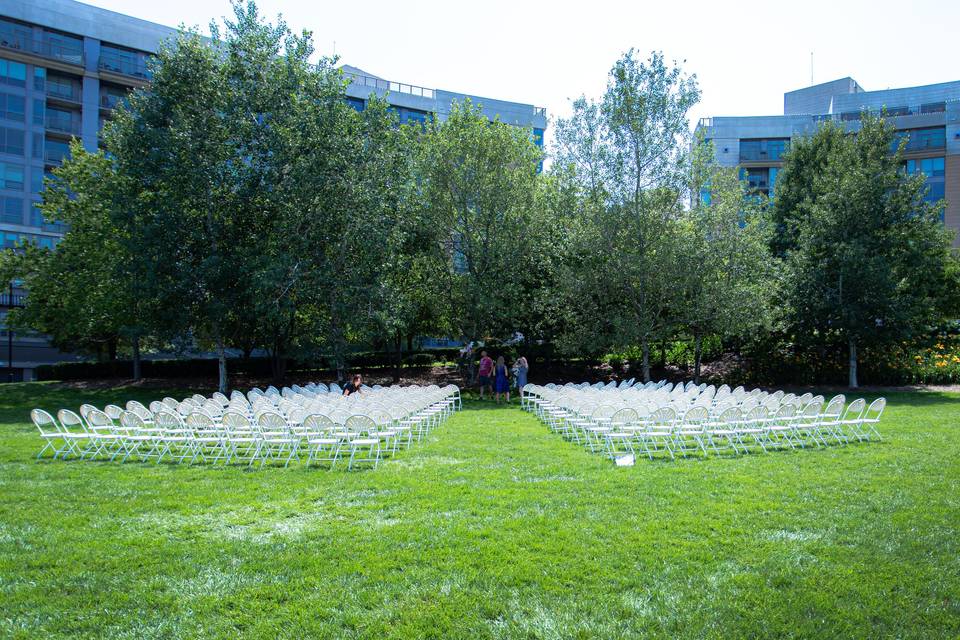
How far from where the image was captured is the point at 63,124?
1743 inches

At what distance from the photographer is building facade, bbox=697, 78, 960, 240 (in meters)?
53.7

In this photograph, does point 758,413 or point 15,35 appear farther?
point 15,35

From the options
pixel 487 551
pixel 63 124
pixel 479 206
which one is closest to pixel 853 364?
pixel 479 206

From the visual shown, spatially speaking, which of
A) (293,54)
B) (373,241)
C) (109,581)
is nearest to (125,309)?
(373,241)

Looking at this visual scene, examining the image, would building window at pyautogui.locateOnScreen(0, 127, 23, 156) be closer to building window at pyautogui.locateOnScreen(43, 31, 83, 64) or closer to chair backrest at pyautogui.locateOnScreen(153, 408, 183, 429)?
building window at pyautogui.locateOnScreen(43, 31, 83, 64)

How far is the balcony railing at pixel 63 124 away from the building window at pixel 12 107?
1647 millimetres

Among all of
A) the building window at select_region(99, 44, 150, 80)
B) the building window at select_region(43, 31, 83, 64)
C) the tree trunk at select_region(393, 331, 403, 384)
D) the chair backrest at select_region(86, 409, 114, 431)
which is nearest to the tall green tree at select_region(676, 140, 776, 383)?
the tree trunk at select_region(393, 331, 403, 384)

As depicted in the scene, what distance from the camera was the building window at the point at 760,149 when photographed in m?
→ 58.5

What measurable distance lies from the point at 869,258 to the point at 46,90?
5030 cm

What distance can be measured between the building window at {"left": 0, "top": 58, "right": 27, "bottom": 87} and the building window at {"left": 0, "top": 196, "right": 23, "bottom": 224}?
7.69 meters

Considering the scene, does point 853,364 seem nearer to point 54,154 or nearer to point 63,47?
point 54,154

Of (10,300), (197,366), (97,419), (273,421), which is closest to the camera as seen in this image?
(273,421)

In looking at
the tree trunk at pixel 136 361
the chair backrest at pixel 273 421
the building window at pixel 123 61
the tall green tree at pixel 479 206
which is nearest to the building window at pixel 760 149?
the tall green tree at pixel 479 206

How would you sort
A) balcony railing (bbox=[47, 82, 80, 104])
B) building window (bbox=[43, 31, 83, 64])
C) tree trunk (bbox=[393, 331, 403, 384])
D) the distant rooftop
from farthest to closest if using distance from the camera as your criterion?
the distant rooftop, balcony railing (bbox=[47, 82, 80, 104]), building window (bbox=[43, 31, 83, 64]), tree trunk (bbox=[393, 331, 403, 384])
